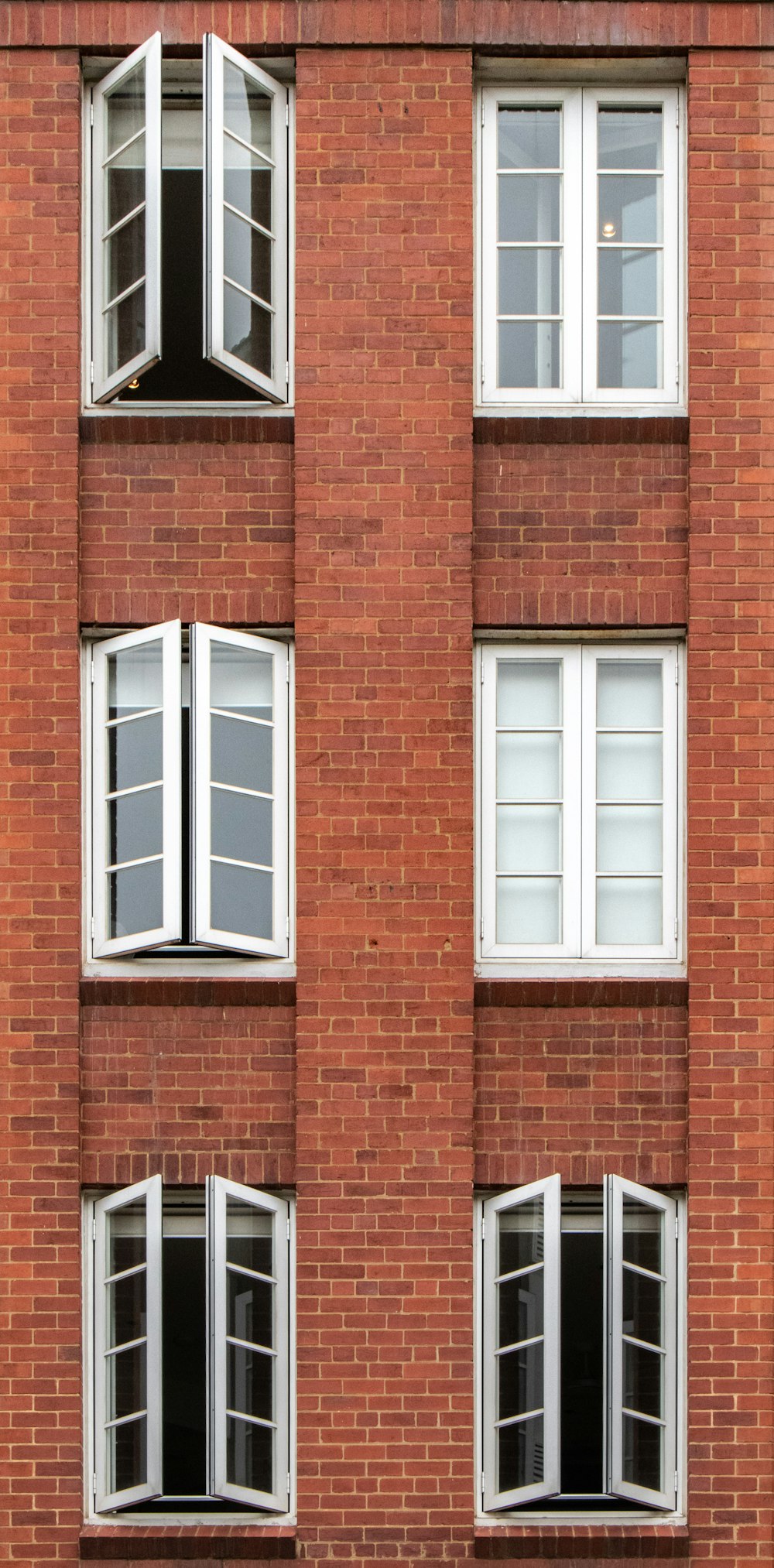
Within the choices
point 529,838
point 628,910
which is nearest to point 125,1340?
point 529,838

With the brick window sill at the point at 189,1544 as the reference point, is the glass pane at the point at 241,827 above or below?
above

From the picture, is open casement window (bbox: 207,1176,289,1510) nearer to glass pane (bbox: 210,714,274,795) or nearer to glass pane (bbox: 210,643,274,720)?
glass pane (bbox: 210,714,274,795)

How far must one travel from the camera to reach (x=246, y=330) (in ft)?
23.8

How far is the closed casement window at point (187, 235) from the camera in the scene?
23.5ft

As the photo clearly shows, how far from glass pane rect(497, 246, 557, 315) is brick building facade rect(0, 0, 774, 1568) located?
0.35 meters

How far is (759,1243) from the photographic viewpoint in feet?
23.1

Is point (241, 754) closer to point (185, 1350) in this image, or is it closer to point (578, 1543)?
point (185, 1350)

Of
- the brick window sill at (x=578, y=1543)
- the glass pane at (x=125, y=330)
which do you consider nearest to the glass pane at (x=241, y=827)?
the glass pane at (x=125, y=330)

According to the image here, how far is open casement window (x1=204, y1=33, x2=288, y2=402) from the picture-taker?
22.6ft

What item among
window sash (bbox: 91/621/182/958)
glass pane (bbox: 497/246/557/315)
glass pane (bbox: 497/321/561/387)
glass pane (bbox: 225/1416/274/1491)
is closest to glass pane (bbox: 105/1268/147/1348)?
glass pane (bbox: 225/1416/274/1491)

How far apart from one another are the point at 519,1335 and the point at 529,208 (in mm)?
6382

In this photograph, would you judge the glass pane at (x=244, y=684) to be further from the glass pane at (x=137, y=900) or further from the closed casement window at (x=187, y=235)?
the closed casement window at (x=187, y=235)

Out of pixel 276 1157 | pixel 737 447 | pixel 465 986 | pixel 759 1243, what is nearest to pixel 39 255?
pixel 737 447

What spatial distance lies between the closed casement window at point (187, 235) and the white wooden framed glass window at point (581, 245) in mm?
1213
